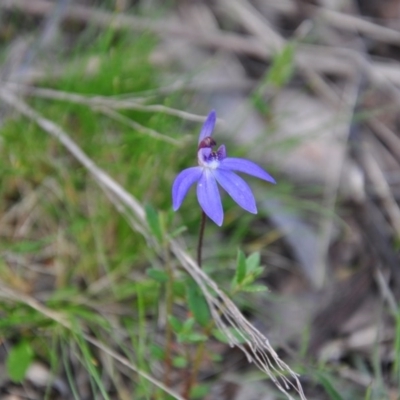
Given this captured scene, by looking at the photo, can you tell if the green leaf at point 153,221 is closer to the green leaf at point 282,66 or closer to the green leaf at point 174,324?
the green leaf at point 174,324

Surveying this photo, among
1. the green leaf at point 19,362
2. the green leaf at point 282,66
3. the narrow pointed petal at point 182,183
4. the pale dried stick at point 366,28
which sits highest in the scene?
the narrow pointed petal at point 182,183

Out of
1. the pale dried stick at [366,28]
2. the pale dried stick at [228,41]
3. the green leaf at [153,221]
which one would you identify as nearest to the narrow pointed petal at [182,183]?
the green leaf at [153,221]

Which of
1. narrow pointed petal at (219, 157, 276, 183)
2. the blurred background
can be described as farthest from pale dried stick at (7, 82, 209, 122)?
A: narrow pointed petal at (219, 157, 276, 183)

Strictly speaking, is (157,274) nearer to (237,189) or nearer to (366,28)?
(237,189)

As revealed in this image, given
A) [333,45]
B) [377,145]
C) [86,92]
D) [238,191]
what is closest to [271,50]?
[333,45]

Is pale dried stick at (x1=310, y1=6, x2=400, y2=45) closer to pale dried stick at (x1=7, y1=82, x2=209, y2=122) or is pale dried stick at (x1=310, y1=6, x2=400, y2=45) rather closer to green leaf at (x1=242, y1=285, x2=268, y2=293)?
pale dried stick at (x1=7, y1=82, x2=209, y2=122)
